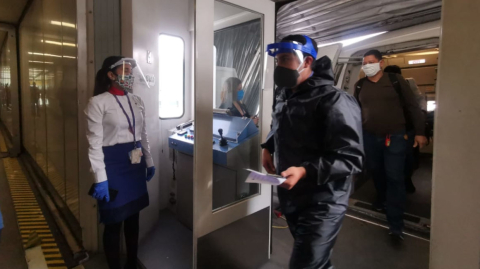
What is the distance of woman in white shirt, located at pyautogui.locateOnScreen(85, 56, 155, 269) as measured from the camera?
176 centimetres

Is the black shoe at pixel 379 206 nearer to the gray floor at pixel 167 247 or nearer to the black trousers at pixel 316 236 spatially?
the gray floor at pixel 167 247

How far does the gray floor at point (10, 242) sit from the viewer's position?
242 centimetres

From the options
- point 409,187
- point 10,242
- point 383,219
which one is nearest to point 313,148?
point 383,219

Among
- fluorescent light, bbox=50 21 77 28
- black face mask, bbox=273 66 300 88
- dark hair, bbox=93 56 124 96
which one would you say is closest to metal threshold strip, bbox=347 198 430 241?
black face mask, bbox=273 66 300 88

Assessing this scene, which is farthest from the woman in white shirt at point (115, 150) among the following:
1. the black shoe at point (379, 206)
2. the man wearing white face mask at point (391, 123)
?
the black shoe at point (379, 206)

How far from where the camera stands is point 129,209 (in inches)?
76.4

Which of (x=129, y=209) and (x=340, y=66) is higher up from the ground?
→ (x=340, y=66)

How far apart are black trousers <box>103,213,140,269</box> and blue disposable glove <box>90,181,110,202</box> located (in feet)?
0.88

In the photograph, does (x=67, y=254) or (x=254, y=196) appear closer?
(x=254, y=196)

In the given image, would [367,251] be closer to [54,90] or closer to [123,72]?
[123,72]

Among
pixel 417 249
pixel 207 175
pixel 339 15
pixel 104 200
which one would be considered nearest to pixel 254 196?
pixel 207 175

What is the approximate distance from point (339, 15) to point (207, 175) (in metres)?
2.77

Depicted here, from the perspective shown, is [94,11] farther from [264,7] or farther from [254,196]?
[254,196]

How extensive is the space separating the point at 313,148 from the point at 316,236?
43 cm
